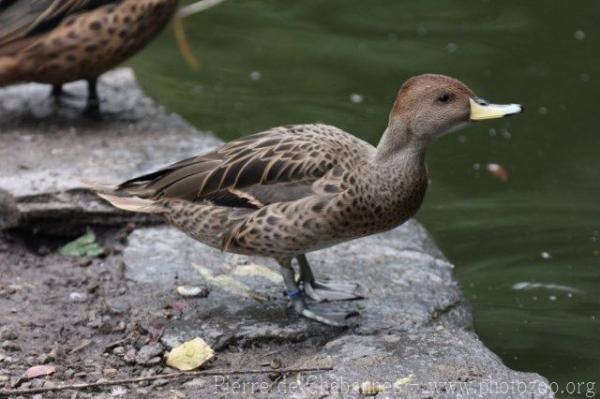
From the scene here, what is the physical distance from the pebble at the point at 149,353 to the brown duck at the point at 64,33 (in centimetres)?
254

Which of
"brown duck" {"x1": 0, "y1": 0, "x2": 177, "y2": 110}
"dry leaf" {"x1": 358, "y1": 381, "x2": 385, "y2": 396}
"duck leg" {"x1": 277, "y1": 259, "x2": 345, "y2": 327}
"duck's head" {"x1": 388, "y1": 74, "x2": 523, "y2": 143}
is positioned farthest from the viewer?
"brown duck" {"x1": 0, "y1": 0, "x2": 177, "y2": 110}

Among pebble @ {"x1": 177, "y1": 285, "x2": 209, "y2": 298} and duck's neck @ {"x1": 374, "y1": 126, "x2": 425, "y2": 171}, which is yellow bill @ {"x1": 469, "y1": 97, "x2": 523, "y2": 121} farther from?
pebble @ {"x1": 177, "y1": 285, "x2": 209, "y2": 298}

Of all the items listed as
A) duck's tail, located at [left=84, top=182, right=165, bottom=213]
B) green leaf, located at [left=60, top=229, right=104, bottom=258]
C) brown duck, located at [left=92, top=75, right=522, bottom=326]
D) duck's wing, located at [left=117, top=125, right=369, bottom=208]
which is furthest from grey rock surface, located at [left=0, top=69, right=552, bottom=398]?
duck's wing, located at [left=117, top=125, right=369, bottom=208]

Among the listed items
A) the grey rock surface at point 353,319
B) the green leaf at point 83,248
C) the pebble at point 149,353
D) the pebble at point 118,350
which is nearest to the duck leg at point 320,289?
the grey rock surface at point 353,319

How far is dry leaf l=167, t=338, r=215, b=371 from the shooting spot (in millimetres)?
4684

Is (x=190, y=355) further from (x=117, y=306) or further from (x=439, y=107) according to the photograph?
(x=439, y=107)

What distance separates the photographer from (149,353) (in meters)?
4.81

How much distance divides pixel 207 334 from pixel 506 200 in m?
2.66

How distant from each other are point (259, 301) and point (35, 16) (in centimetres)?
253

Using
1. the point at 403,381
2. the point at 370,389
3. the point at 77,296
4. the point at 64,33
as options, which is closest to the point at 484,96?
the point at 64,33

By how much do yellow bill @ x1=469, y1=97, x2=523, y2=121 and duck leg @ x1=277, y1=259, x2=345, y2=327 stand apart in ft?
3.21

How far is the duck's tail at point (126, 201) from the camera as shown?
205 inches

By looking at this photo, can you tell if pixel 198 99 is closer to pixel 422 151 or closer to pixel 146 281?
pixel 146 281

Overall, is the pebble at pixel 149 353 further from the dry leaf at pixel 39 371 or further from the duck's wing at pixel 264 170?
Result: the duck's wing at pixel 264 170
